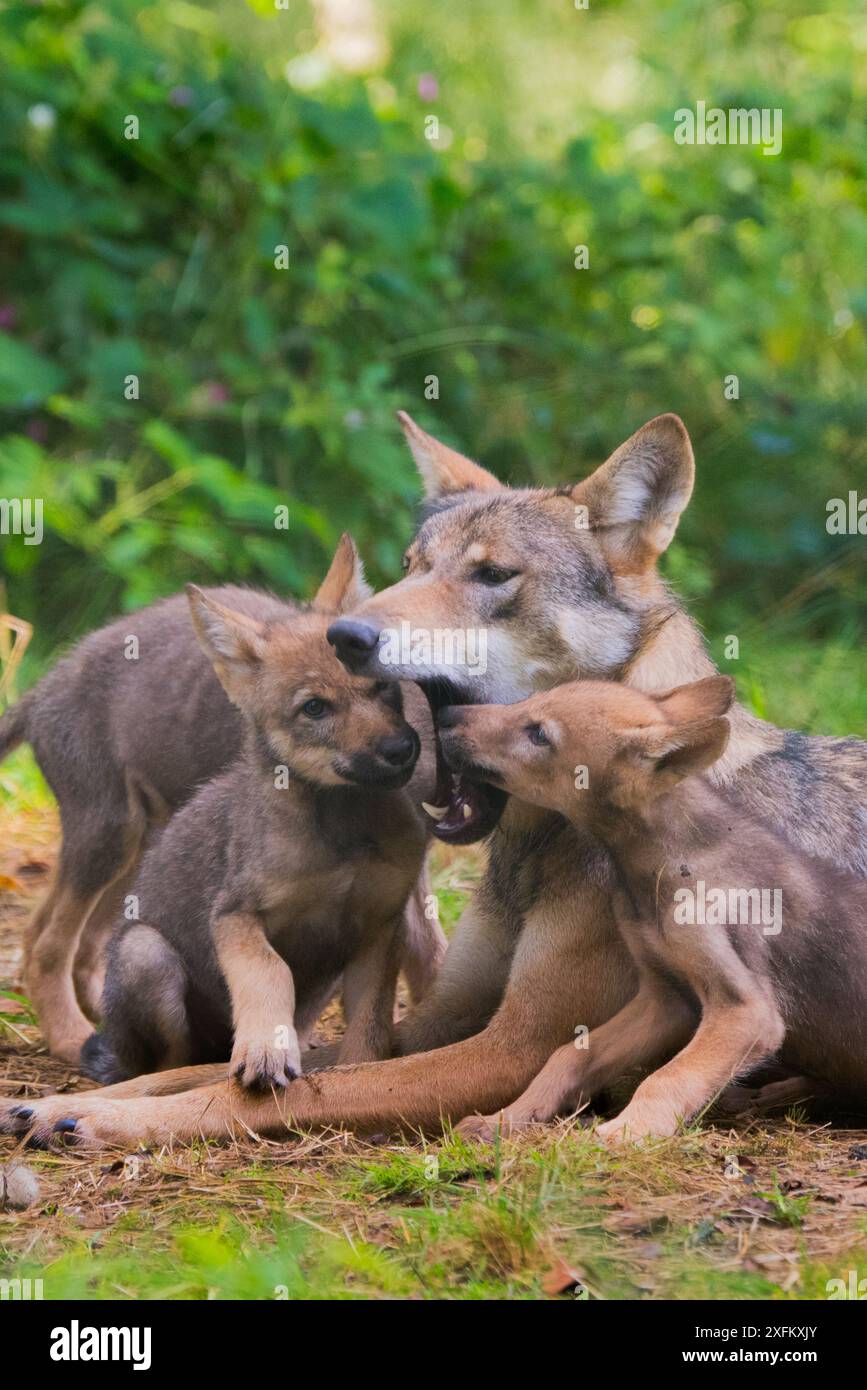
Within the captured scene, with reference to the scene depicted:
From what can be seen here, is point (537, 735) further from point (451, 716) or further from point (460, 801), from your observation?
point (460, 801)

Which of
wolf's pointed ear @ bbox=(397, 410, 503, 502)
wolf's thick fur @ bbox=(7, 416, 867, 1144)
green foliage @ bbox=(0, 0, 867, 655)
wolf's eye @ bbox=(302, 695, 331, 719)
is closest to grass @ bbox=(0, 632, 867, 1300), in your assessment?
wolf's thick fur @ bbox=(7, 416, 867, 1144)

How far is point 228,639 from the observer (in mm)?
4770

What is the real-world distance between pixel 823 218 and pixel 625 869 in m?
7.89

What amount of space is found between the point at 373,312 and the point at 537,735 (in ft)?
19.7

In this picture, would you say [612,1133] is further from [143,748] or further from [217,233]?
[217,233]

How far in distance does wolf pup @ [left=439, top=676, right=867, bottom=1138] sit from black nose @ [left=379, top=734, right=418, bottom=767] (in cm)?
20

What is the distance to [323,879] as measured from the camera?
463 centimetres

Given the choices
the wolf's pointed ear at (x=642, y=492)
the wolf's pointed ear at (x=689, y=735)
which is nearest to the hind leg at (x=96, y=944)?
the wolf's pointed ear at (x=642, y=492)

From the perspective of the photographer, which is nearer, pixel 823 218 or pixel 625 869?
pixel 625 869

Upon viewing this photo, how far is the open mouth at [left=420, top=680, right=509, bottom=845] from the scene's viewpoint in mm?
4457

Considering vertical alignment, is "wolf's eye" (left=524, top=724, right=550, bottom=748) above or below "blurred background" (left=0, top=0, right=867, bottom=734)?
below

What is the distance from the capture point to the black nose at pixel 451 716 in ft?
13.9

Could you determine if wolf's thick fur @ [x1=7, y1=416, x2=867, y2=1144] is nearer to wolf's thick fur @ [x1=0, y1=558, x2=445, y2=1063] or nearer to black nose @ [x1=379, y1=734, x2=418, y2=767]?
black nose @ [x1=379, y1=734, x2=418, y2=767]

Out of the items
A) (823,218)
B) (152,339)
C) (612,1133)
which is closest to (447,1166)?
(612,1133)
